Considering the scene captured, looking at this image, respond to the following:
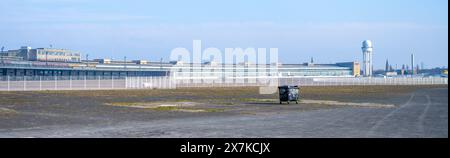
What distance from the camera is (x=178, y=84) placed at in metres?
73.8

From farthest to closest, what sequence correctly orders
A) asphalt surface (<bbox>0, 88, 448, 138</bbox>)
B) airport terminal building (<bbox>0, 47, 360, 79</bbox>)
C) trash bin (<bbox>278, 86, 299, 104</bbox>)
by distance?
airport terminal building (<bbox>0, 47, 360, 79</bbox>)
trash bin (<bbox>278, 86, 299, 104</bbox>)
asphalt surface (<bbox>0, 88, 448, 138</bbox>)

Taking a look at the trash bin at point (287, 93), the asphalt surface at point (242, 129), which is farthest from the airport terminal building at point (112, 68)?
the asphalt surface at point (242, 129)

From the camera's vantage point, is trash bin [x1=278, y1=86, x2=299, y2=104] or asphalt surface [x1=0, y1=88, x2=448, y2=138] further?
trash bin [x1=278, y1=86, x2=299, y2=104]

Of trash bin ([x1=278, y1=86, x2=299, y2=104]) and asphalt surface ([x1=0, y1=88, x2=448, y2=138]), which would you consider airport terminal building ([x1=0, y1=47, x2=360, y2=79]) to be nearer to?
trash bin ([x1=278, y1=86, x2=299, y2=104])

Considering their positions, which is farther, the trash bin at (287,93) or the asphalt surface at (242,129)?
the trash bin at (287,93)

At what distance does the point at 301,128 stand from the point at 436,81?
98253 millimetres

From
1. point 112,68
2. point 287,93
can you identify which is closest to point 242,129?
point 287,93

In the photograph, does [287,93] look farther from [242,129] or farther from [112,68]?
[112,68]

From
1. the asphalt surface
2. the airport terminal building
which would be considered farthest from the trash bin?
the airport terminal building

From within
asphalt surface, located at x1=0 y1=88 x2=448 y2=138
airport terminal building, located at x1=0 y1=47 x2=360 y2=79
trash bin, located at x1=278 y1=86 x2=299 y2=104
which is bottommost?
asphalt surface, located at x1=0 y1=88 x2=448 y2=138

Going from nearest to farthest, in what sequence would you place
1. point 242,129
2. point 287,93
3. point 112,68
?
point 242,129 → point 287,93 → point 112,68

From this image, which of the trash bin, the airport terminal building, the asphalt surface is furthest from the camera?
the airport terminal building

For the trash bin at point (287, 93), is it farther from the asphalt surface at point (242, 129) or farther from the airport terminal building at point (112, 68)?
the airport terminal building at point (112, 68)
